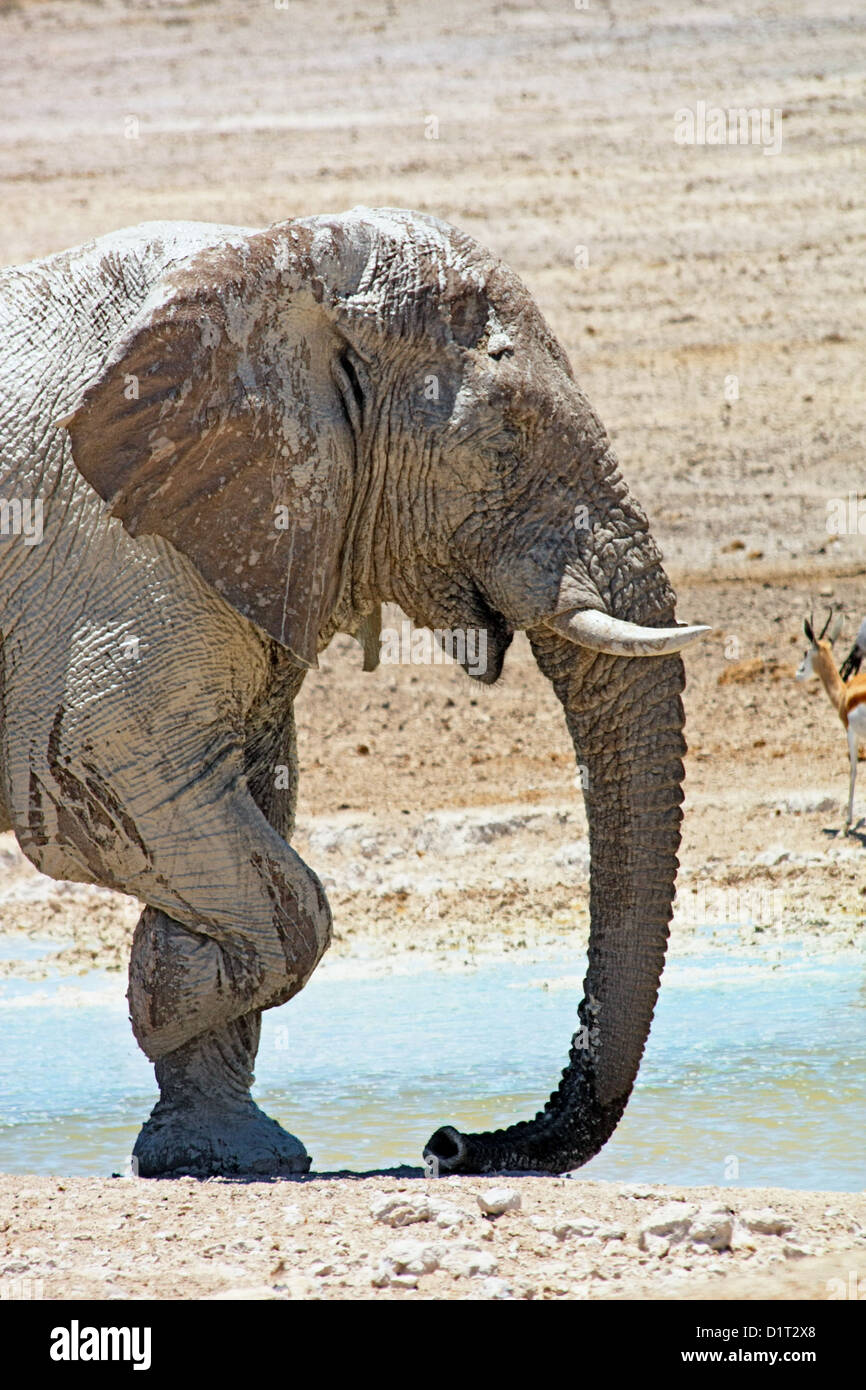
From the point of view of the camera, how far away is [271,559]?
15.3ft

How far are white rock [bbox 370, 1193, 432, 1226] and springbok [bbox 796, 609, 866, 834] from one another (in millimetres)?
6066

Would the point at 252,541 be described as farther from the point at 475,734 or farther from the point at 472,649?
the point at 475,734

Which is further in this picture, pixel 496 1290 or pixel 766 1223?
pixel 766 1223

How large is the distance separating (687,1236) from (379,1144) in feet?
6.60

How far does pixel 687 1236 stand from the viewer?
4.07 meters

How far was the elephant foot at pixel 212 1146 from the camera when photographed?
499cm

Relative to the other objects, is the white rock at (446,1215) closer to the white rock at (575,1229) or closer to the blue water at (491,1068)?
the white rock at (575,1229)

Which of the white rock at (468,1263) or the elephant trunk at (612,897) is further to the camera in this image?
the elephant trunk at (612,897)

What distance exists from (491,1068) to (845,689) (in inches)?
208

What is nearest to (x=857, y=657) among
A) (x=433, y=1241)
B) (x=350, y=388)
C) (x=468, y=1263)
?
(x=350, y=388)

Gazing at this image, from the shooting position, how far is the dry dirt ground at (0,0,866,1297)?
4285 millimetres

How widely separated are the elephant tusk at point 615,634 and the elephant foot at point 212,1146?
5.09 ft

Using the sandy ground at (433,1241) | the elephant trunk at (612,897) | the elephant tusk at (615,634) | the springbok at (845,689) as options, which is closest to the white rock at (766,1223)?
the sandy ground at (433,1241)

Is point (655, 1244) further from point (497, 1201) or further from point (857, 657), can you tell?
point (857, 657)
